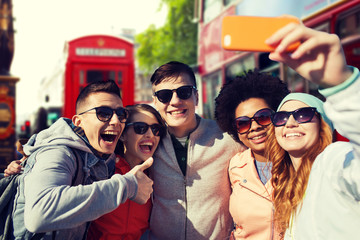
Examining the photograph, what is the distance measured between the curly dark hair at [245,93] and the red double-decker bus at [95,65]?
682 cm

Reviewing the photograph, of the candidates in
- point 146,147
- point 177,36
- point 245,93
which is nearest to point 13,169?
point 146,147

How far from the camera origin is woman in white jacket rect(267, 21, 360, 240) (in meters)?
0.99

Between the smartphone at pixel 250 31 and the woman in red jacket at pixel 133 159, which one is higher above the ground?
the smartphone at pixel 250 31

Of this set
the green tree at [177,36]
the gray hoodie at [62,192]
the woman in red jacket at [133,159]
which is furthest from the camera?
the green tree at [177,36]

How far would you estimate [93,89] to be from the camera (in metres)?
2.65

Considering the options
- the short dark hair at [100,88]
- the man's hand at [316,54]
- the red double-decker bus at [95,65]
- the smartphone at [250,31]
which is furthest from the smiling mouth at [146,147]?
the red double-decker bus at [95,65]

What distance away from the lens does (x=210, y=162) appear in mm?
2887

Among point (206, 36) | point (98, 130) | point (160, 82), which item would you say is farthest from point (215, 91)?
point (98, 130)

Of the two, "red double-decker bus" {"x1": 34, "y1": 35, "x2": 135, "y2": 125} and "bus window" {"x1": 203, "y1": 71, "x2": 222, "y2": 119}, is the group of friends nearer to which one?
"bus window" {"x1": 203, "y1": 71, "x2": 222, "y2": 119}

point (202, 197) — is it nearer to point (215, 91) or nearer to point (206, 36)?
point (215, 91)

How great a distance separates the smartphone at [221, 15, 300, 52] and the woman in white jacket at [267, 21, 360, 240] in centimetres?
5

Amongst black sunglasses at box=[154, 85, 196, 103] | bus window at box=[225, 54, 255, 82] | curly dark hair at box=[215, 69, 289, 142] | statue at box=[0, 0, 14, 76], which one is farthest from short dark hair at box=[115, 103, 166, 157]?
statue at box=[0, 0, 14, 76]

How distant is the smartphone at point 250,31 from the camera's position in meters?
1.08

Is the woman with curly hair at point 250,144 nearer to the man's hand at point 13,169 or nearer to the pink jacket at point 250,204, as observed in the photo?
the pink jacket at point 250,204
